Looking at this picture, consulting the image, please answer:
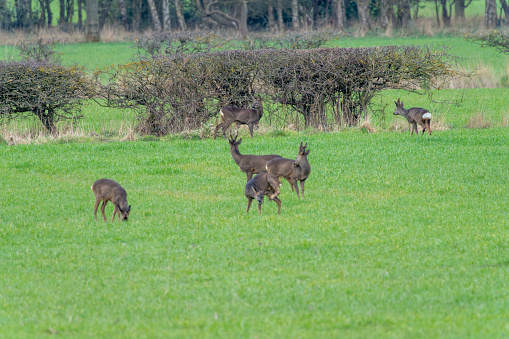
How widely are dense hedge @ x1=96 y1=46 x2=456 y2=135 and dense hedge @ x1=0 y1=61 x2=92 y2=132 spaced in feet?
2.95

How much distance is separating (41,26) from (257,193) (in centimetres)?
5777

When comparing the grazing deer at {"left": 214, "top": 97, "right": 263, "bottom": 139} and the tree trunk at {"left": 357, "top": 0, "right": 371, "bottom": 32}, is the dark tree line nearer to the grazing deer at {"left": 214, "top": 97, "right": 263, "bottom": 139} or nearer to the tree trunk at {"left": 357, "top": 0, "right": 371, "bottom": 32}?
the tree trunk at {"left": 357, "top": 0, "right": 371, "bottom": 32}

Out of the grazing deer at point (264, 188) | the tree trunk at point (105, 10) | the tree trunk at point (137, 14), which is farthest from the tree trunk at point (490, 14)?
the grazing deer at point (264, 188)

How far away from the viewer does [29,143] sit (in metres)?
18.7

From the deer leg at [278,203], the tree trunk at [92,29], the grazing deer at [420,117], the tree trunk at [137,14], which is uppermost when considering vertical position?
the tree trunk at [137,14]

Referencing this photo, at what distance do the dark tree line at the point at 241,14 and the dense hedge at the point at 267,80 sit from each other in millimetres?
31489

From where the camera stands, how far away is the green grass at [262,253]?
6.13 m

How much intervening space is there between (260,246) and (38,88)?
41.9 feet

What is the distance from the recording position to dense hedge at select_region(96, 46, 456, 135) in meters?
19.8

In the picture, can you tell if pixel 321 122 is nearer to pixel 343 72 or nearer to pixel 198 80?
pixel 343 72

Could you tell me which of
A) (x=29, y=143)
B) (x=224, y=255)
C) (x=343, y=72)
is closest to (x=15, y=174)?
(x=29, y=143)

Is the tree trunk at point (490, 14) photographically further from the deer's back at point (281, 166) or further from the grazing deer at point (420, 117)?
the deer's back at point (281, 166)

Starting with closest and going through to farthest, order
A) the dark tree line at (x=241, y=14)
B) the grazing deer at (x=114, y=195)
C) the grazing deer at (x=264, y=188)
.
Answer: the grazing deer at (x=114, y=195)
the grazing deer at (x=264, y=188)
the dark tree line at (x=241, y=14)

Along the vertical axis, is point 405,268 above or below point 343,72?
below
